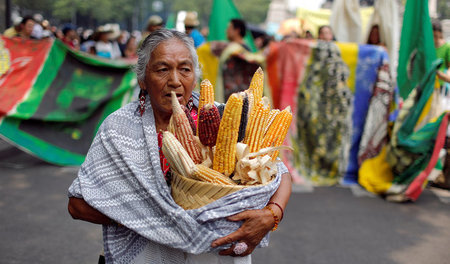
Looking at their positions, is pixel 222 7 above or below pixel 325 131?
above

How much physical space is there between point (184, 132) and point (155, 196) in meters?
0.26

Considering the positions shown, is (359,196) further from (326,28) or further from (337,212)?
(326,28)

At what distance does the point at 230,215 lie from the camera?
1504mm

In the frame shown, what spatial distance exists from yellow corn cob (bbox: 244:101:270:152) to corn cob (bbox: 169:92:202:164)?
0.20 metres

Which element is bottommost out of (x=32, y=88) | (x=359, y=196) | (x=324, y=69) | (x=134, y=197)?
(x=359, y=196)

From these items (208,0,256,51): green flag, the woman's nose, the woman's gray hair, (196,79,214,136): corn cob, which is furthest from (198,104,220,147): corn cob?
(208,0,256,51): green flag

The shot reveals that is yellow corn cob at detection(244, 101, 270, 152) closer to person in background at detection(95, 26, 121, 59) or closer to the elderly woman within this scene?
the elderly woman

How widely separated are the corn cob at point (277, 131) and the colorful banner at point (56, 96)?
518cm

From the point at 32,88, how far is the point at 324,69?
418 centimetres

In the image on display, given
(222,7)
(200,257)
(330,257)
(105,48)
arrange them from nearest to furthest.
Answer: (200,257) → (330,257) → (222,7) → (105,48)

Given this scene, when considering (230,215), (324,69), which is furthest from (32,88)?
(230,215)

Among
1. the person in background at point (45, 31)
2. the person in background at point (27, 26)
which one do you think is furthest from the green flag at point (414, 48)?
the person in background at point (45, 31)

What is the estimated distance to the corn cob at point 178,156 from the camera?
1.55 m

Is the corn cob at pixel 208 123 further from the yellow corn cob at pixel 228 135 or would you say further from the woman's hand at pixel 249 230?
the woman's hand at pixel 249 230
